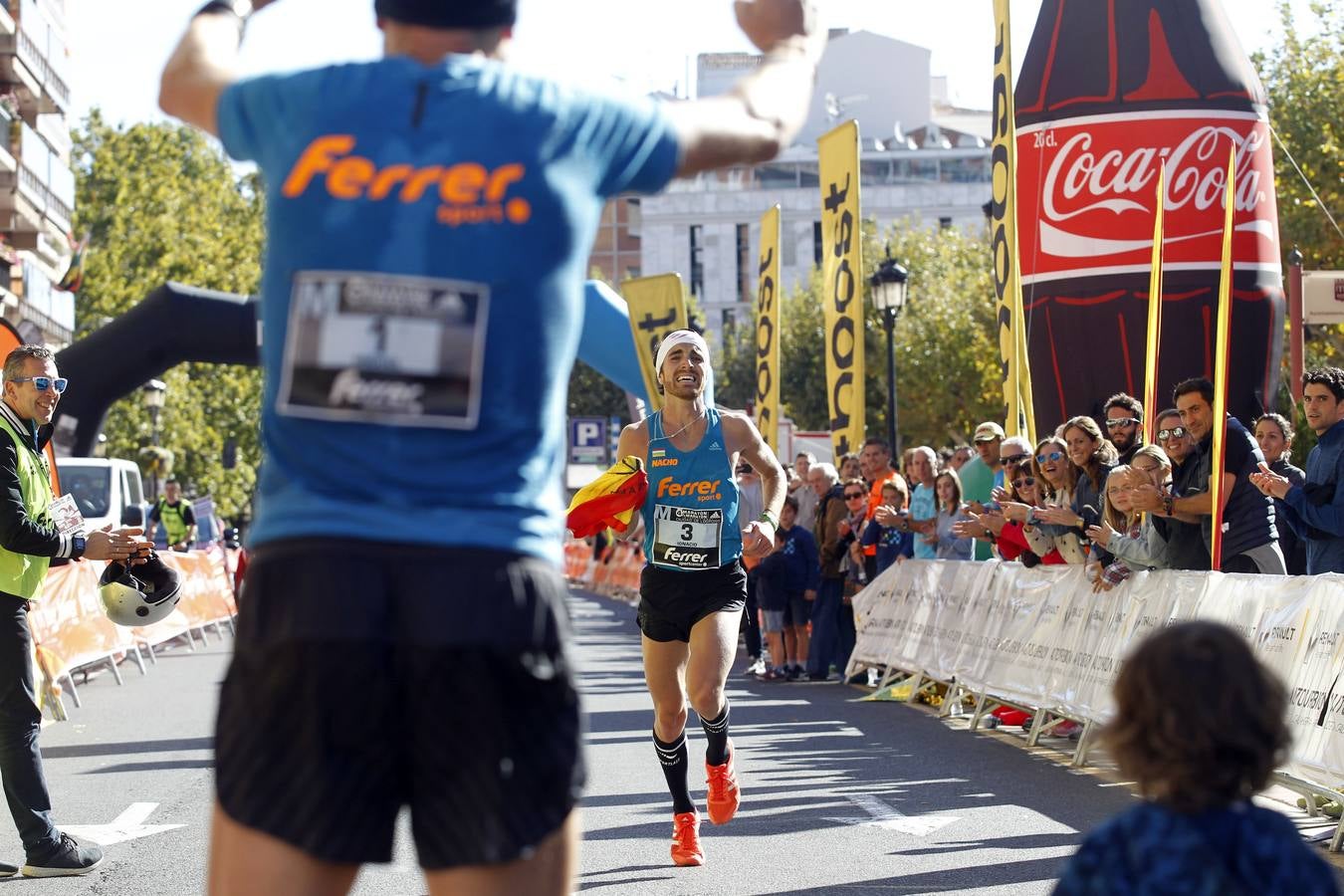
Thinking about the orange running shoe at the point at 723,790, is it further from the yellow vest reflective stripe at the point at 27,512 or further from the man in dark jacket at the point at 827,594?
the man in dark jacket at the point at 827,594

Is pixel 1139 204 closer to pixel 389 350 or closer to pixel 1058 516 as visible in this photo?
pixel 1058 516

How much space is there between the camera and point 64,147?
6931cm

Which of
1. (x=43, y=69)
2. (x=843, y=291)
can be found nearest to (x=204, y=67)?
(x=843, y=291)

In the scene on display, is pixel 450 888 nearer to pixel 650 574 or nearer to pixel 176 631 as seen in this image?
pixel 650 574

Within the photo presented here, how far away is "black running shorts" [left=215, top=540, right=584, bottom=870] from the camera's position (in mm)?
2582

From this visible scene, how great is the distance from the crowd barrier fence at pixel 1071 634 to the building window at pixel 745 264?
88.8 m

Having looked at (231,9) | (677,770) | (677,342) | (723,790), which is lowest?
(723,790)

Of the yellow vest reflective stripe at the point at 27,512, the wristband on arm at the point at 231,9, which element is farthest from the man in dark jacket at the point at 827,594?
the wristband on arm at the point at 231,9

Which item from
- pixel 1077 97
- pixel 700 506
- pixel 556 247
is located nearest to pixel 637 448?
pixel 700 506

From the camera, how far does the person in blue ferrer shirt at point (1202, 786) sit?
113 inches

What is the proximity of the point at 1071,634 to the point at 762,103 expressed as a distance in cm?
952

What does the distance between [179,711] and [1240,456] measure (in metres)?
8.03

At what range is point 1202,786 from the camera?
9.55 ft

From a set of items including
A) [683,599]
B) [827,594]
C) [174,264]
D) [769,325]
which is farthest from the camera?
[174,264]
